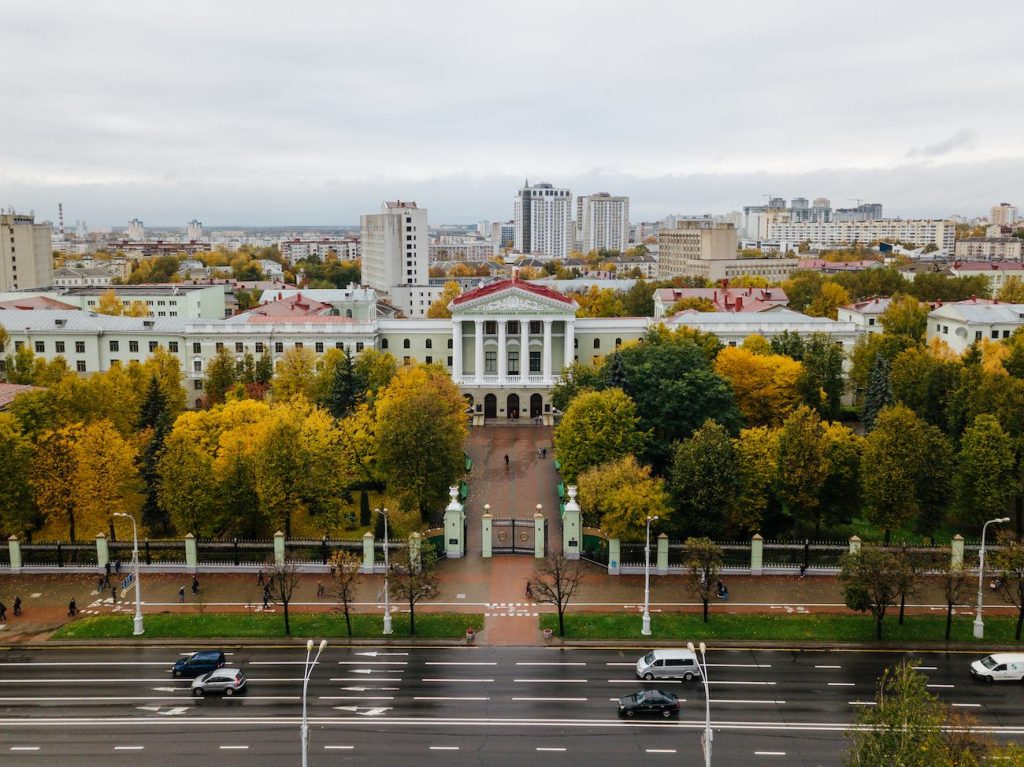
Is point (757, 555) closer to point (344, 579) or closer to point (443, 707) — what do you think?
point (443, 707)

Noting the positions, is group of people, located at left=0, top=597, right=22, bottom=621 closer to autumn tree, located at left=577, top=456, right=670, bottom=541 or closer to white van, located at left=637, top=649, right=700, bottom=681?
autumn tree, located at left=577, top=456, right=670, bottom=541

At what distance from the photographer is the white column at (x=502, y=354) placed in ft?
303

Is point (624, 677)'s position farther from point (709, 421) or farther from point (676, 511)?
point (709, 421)

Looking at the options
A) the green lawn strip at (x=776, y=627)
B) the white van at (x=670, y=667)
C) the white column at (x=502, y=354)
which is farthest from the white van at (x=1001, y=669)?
the white column at (x=502, y=354)

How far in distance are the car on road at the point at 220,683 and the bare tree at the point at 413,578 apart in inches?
331

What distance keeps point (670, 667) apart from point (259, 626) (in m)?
19.9

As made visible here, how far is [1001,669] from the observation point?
38.3m

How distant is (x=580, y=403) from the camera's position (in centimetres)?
5972

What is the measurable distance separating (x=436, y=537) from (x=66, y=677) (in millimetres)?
21058

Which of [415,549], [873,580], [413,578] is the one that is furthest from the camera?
[415,549]

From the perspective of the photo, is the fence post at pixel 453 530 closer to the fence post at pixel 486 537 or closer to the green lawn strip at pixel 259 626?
the fence post at pixel 486 537

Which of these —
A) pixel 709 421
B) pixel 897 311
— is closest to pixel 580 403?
pixel 709 421

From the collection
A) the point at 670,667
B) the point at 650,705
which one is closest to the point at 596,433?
the point at 670,667

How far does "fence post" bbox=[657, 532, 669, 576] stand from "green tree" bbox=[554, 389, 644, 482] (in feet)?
26.1
